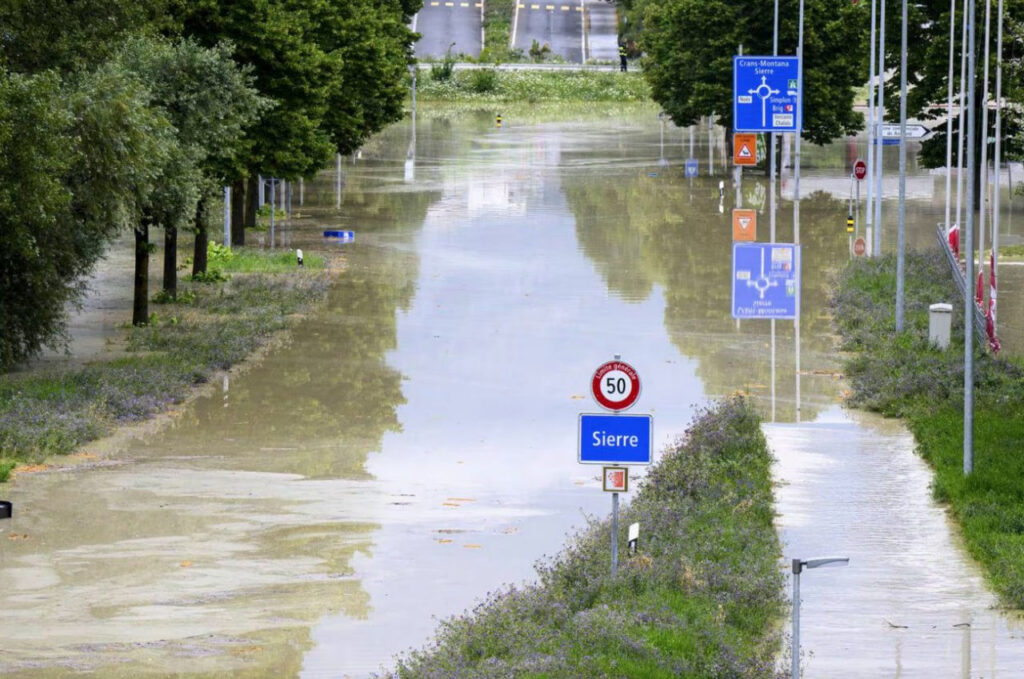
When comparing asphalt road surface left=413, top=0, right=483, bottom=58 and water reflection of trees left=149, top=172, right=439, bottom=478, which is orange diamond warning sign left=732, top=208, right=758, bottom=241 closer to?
water reflection of trees left=149, top=172, right=439, bottom=478

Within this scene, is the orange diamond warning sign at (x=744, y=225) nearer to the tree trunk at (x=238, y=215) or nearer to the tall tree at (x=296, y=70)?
the tall tree at (x=296, y=70)

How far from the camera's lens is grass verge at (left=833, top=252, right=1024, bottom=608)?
2000cm

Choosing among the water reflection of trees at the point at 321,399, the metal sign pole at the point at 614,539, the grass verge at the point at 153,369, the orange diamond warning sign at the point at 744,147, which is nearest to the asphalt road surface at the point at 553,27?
the orange diamond warning sign at the point at 744,147

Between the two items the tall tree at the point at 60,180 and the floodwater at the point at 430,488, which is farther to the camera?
the tall tree at the point at 60,180

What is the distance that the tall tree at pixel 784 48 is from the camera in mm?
75062

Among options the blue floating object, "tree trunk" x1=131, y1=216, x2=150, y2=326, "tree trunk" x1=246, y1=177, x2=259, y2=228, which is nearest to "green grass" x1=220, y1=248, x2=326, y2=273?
the blue floating object

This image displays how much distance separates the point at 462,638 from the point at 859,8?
2300 inches

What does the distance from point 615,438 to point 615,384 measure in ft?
1.59

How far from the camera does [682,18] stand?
3017 inches

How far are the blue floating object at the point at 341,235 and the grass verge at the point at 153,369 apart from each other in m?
9.83

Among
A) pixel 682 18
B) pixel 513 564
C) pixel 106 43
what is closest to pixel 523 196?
pixel 682 18

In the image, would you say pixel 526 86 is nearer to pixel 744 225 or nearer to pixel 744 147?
pixel 744 147

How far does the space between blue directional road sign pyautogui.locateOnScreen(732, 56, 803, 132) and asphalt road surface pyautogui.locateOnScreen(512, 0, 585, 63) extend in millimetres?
93721

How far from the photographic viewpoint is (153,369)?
31609 millimetres
